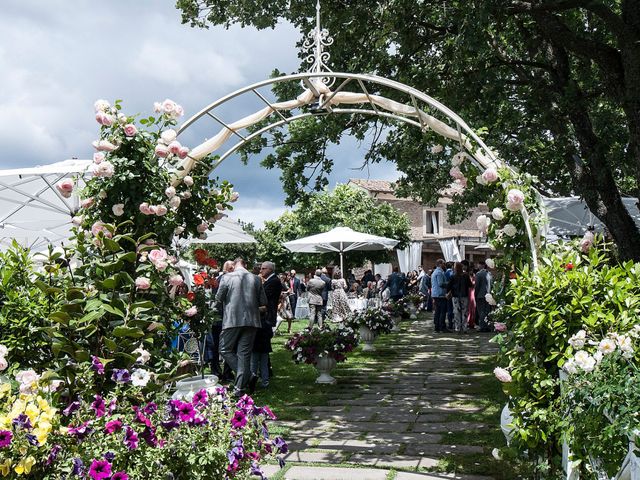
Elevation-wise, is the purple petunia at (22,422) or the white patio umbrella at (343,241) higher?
the white patio umbrella at (343,241)

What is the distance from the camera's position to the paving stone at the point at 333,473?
14.8 ft

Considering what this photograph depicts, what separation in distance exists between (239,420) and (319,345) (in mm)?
5159

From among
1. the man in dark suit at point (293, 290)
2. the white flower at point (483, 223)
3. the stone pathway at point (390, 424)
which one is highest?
the white flower at point (483, 223)

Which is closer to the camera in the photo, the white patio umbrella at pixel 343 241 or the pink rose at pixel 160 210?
the pink rose at pixel 160 210

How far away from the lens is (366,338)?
41.1 feet

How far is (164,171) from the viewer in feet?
17.3

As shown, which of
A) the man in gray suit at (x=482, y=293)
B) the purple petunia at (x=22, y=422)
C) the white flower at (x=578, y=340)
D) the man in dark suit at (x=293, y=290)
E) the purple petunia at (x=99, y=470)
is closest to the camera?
the purple petunia at (x=99, y=470)

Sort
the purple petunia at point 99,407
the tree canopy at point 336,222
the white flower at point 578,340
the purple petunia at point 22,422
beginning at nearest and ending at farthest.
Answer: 1. the purple petunia at point 22,422
2. the purple petunia at point 99,407
3. the white flower at point 578,340
4. the tree canopy at point 336,222

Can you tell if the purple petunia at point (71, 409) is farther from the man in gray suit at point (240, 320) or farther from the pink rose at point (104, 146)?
the man in gray suit at point (240, 320)

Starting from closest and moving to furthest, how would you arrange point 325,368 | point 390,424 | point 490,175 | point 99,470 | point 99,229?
1. point 99,470
2. point 99,229
3. point 490,175
4. point 390,424
5. point 325,368

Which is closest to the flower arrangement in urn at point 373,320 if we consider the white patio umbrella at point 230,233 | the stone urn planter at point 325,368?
the white patio umbrella at point 230,233

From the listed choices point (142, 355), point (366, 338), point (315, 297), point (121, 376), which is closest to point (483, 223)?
point (142, 355)

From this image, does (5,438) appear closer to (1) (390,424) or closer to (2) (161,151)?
(2) (161,151)

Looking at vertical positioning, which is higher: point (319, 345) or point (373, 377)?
point (319, 345)
